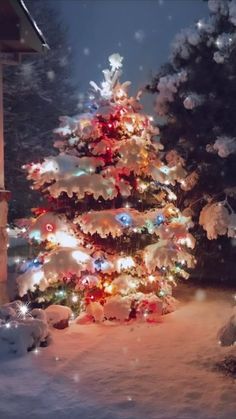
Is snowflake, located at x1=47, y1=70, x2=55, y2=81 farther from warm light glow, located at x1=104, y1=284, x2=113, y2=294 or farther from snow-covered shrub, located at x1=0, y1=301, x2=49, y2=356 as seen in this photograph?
snow-covered shrub, located at x1=0, y1=301, x2=49, y2=356

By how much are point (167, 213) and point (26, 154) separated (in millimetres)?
13981

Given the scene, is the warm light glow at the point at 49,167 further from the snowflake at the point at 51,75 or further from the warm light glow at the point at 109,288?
the snowflake at the point at 51,75

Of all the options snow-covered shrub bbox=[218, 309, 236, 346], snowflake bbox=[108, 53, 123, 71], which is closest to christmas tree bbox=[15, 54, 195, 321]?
snowflake bbox=[108, 53, 123, 71]

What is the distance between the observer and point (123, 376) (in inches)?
258

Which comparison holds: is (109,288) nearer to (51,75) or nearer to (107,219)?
(107,219)

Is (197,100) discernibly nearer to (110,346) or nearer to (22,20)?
(22,20)

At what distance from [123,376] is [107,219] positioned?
3.24 meters

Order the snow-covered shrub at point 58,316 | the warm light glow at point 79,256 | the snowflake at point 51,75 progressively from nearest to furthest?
the snow-covered shrub at point 58,316, the warm light glow at point 79,256, the snowflake at point 51,75

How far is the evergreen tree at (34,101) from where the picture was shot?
22.2m

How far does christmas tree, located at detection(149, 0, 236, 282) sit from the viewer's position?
13.0 metres

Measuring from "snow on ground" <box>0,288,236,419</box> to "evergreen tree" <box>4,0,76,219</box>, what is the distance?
1315 centimetres

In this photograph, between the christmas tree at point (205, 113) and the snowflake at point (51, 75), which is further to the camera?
the snowflake at point (51, 75)

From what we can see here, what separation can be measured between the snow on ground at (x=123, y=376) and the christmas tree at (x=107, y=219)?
0.86 meters

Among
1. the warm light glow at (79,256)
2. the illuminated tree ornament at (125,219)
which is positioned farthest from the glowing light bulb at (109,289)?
the illuminated tree ornament at (125,219)
